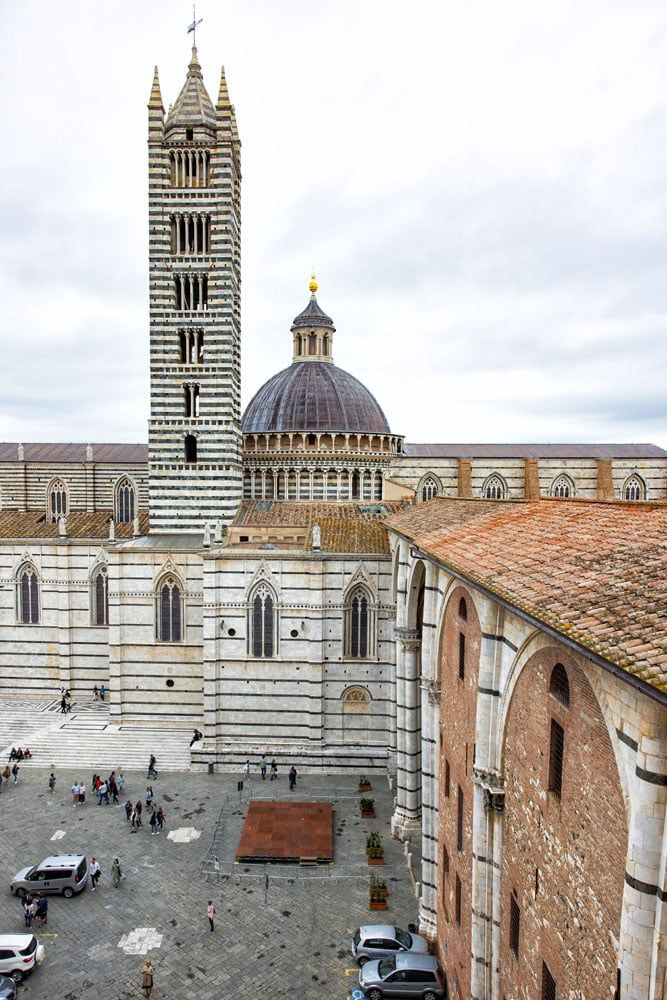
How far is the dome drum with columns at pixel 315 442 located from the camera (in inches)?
1446

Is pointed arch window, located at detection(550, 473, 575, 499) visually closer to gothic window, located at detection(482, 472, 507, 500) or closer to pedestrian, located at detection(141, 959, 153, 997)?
gothic window, located at detection(482, 472, 507, 500)

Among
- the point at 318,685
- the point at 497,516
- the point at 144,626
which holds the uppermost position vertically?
the point at 497,516

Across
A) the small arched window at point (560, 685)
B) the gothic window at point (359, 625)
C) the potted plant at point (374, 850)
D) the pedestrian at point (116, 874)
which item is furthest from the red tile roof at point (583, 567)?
the pedestrian at point (116, 874)

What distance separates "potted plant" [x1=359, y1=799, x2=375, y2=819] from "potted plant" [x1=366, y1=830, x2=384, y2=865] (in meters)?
2.11

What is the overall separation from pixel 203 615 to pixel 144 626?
3.47m

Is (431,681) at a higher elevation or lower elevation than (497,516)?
lower

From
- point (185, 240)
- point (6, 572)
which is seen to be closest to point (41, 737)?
point (6, 572)

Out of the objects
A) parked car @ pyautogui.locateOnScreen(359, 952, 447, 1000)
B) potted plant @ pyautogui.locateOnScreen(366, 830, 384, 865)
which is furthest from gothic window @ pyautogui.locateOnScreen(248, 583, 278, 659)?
parked car @ pyautogui.locateOnScreen(359, 952, 447, 1000)

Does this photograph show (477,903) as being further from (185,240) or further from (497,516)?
(185,240)

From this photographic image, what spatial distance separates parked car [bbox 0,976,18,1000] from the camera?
1541 centimetres

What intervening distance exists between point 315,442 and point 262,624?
1176 centimetres

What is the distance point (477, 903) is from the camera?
40.4 ft

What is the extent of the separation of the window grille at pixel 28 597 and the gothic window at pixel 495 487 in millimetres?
26809

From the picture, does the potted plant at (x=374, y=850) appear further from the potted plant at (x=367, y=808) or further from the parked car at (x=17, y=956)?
the parked car at (x=17, y=956)
